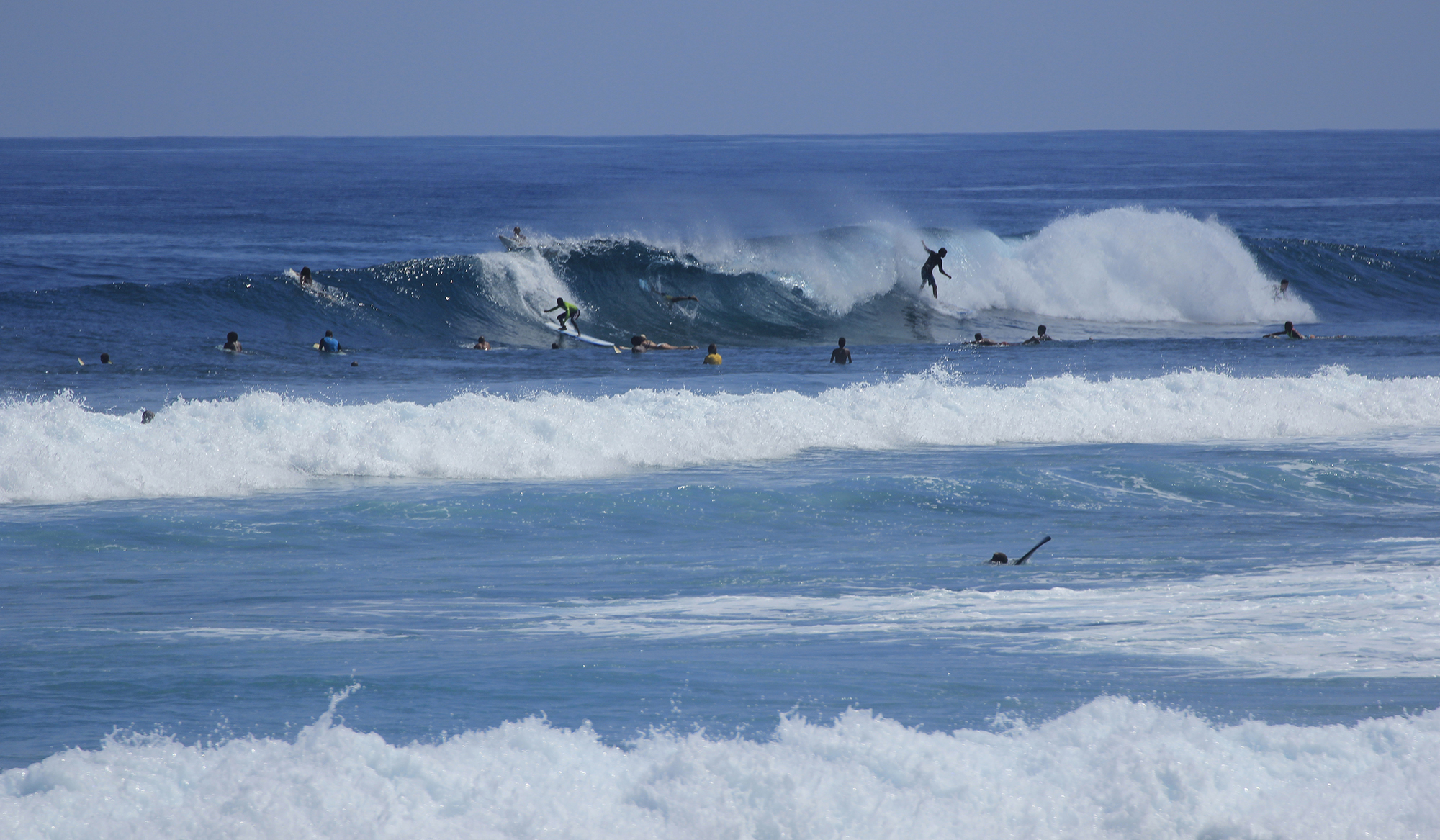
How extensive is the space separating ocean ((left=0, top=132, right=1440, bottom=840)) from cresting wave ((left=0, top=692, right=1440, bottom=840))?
0.06ft

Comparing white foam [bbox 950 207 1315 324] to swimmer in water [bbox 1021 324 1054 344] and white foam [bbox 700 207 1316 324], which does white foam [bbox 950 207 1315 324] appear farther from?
swimmer in water [bbox 1021 324 1054 344]

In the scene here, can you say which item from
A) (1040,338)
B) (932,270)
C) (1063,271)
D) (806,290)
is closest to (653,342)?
(806,290)

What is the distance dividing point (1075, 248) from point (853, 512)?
2593 centimetres

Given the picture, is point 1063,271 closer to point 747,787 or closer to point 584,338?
point 584,338

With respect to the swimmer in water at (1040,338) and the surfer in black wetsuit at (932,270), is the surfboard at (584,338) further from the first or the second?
the swimmer in water at (1040,338)

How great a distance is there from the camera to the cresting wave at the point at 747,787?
5.27 metres

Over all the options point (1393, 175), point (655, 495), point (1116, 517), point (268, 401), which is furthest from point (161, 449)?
point (1393, 175)

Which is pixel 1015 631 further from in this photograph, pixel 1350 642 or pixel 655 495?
pixel 655 495

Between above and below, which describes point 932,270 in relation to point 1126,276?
above

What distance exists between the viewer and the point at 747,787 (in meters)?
5.46

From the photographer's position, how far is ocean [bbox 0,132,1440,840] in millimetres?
5516

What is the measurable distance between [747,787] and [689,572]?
14.6 ft

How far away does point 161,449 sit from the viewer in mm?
13344

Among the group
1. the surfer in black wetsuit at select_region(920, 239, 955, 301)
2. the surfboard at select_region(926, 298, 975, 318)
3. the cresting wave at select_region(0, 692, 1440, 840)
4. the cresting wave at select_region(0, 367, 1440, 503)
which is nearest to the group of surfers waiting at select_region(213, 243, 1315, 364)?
the surfer in black wetsuit at select_region(920, 239, 955, 301)
